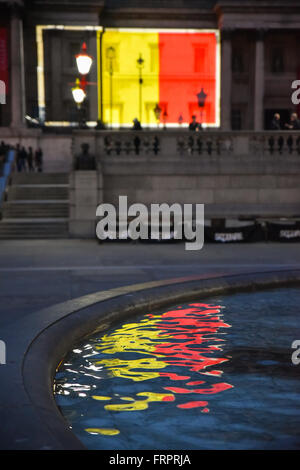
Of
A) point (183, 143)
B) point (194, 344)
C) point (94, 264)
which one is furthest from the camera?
point (183, 143)

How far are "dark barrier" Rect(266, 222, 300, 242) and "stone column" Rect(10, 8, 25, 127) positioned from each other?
111 ft

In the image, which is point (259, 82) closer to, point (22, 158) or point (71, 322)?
point (22, 158)

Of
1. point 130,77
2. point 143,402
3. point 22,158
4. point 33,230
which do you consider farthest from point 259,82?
point 143,402

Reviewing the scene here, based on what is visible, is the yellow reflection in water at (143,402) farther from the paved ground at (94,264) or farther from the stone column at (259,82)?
the stone column at (259,82)

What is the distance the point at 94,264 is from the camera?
15289 millimetres

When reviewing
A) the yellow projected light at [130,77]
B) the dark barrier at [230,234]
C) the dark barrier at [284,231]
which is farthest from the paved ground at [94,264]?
the yellow projected light at [130,77]

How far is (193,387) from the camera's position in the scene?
6.31 meters

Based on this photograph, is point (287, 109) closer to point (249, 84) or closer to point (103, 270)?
point (249, 84)

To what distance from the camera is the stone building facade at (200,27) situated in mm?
54750

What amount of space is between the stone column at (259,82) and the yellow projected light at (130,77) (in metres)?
9.52

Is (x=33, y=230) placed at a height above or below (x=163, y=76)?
below

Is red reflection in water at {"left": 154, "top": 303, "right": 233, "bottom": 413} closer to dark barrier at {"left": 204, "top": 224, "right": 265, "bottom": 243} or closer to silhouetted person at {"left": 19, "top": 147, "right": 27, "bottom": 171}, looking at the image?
dark barrier at {"left": 204, "top": 224, "right": 265, "bottom": 243}

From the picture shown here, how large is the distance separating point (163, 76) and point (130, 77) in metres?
3.19
